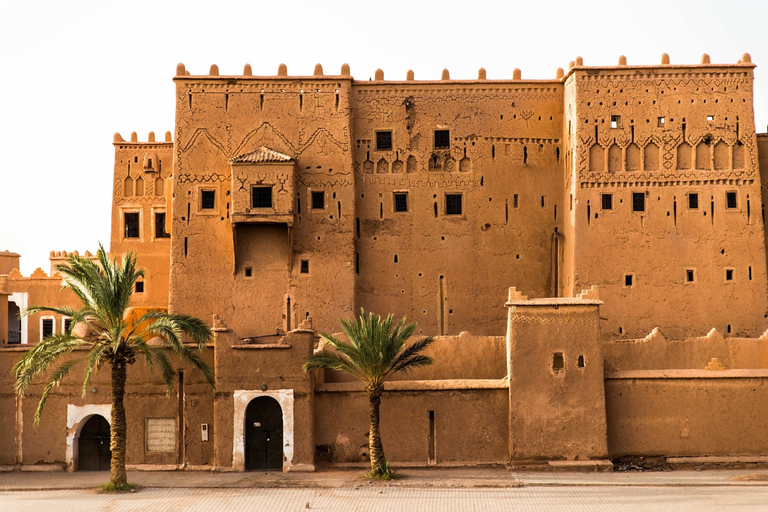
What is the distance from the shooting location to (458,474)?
94.5 feet

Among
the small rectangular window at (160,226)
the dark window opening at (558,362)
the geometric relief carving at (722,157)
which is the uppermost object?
the geometric relief carving at (722,157)

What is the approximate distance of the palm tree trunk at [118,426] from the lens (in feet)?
89.0

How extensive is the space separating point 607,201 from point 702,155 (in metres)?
3.28

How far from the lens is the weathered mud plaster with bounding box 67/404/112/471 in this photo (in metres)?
30.0

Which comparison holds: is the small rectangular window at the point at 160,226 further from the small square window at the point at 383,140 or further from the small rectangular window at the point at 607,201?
the small rectangular window at the point at 607,201

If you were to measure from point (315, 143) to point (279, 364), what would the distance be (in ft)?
32.7

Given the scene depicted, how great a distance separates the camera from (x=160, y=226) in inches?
1601

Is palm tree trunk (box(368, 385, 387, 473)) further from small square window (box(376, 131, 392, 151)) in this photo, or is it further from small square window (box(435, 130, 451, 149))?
small square window (box(435, 130, 451, 149))

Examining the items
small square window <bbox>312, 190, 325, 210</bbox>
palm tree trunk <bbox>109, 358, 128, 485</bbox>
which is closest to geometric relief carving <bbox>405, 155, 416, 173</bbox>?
small square window <bbox>312, 190, 325, 210</bbox>

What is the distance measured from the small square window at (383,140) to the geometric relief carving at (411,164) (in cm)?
80

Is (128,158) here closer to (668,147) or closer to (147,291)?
(147,291)

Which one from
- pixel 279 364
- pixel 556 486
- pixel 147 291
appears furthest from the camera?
pixel 147 291

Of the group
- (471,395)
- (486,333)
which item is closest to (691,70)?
(486,333)

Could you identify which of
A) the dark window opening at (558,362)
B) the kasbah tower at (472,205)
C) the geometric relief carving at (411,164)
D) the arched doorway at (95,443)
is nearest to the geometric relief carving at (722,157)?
the kasbah tower at (472,205)
